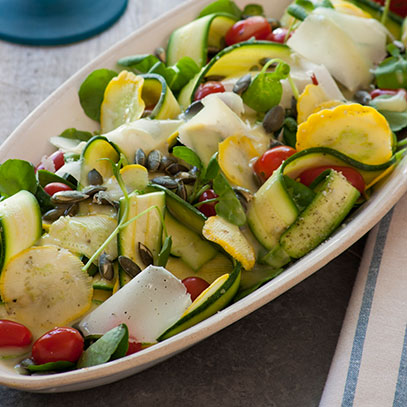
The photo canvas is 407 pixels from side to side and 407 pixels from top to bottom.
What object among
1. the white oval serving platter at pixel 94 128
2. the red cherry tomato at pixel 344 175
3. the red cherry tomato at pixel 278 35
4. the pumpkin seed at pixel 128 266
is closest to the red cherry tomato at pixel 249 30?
the red cherry tomato at pixel 278 35

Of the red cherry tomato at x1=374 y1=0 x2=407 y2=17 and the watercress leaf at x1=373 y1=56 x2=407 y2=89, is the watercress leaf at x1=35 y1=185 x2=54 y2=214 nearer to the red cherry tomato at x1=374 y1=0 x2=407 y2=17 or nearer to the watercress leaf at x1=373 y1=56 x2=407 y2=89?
the watercress leaf at x1=373 y1=56 x2=407 y2=89

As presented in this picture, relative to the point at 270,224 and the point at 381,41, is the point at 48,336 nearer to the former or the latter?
the point at 270,224

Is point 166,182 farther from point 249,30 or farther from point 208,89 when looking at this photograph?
point 249,30

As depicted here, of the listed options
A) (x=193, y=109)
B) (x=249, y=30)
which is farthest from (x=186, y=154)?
(x=249, y=30)

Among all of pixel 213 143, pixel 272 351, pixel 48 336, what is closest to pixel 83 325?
pixel 48 336

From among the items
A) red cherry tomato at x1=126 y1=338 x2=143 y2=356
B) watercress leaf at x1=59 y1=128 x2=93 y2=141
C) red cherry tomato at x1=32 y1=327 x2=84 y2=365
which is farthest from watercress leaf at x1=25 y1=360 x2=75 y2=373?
watercress leaf at x1=59 y1=128 x2=93 y2=141

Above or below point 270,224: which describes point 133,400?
below
